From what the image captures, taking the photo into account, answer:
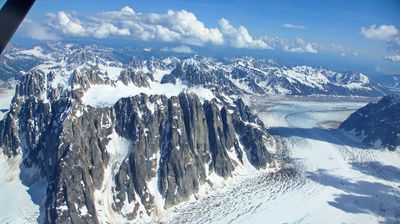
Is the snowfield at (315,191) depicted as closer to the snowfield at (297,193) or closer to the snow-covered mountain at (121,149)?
the snowfield at (297,193)

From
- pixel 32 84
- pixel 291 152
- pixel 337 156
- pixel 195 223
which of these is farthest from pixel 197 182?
pixel 32 84

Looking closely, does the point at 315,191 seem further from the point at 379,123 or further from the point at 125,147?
the point at 379,123

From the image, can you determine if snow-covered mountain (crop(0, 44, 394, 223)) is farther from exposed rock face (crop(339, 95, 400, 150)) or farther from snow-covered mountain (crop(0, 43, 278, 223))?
exposed rock face (crop(339, 95, 400, 150))

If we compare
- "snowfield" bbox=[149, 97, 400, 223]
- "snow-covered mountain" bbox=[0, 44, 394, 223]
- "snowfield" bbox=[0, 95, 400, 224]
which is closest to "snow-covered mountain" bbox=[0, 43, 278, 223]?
"snow-covered mountain" bbox=[0, 44, 394, 223]

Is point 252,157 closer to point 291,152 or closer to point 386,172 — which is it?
point 291,152

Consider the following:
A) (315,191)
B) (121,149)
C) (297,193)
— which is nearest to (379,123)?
(315,191)
